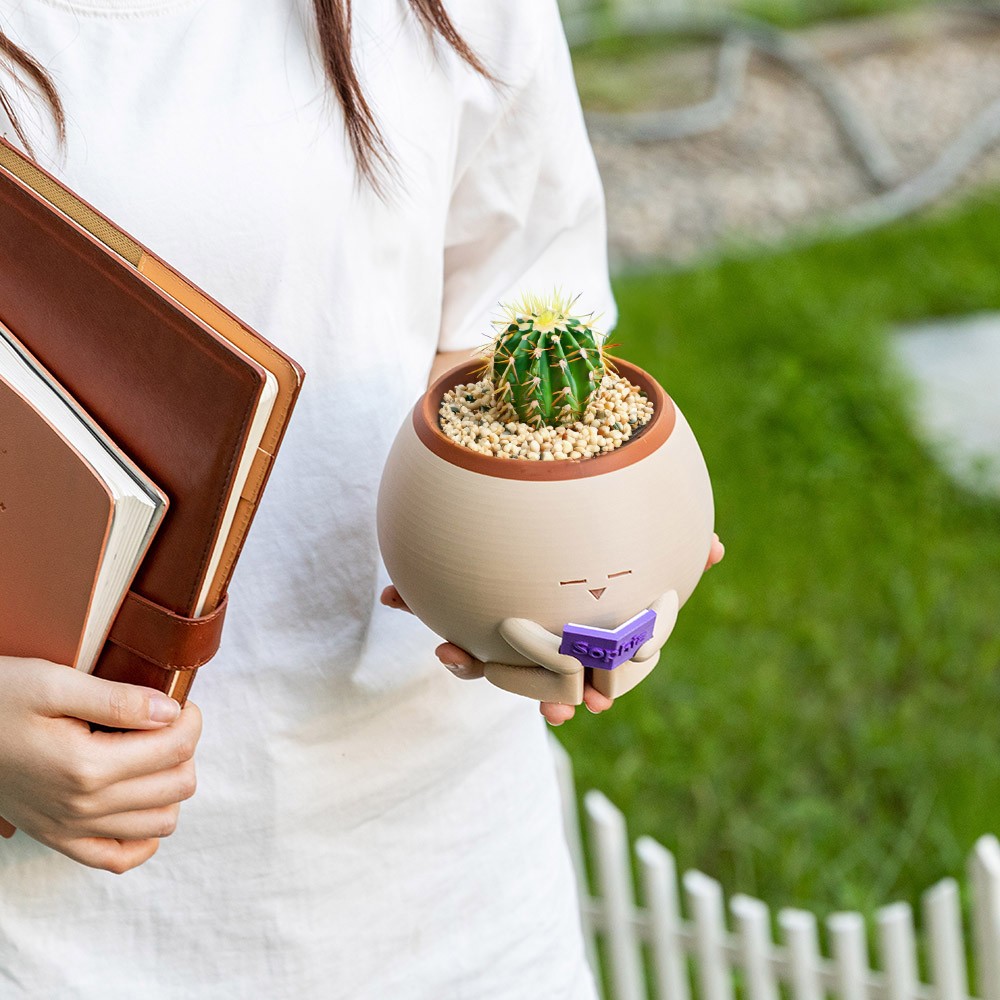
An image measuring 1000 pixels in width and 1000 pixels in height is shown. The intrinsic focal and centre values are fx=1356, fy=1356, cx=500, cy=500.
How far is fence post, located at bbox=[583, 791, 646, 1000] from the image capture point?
1.86 metres

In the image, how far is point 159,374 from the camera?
2.72ft

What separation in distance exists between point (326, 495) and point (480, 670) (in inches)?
7.8

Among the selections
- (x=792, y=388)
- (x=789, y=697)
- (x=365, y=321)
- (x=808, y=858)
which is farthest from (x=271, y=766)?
(x=792, y=388)

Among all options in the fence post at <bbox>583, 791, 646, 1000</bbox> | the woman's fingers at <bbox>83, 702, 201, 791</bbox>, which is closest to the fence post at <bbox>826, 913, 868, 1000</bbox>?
the fence post at <bbox>583, 791, 646, 1000</bbox>

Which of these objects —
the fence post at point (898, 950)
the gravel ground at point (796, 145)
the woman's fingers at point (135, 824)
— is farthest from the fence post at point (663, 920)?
the gravel ground at point (796, 145)

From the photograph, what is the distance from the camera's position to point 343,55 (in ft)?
3.25

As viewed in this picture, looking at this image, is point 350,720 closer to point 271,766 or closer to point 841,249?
point 271,766

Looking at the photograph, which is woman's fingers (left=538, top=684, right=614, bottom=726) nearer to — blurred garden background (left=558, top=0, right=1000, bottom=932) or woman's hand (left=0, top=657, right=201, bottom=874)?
blurred garden background (left=558, top=0, right=1000, bottom=932)

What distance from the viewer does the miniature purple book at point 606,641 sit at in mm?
907

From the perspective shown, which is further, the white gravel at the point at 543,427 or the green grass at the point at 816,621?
the green grass at the point at 816,621

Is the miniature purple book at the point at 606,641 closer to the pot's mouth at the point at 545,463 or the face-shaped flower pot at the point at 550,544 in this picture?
the face-shaped flower pot at the point at 550,544

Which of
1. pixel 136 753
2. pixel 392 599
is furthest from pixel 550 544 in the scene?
pixel 136 753

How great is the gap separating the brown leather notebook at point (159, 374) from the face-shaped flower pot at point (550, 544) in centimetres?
13

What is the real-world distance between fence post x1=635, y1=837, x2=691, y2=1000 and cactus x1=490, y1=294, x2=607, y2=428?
3.45 feet
